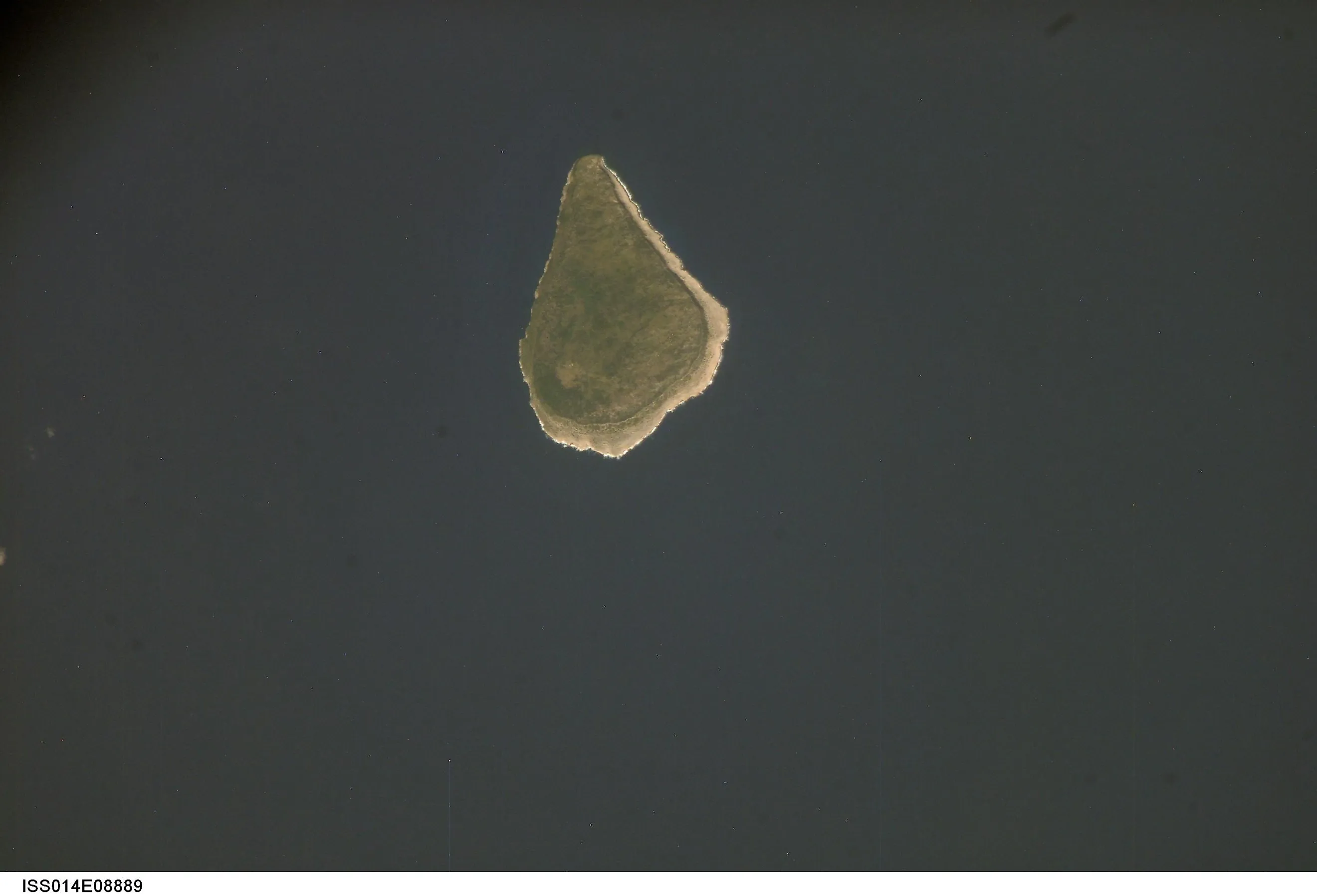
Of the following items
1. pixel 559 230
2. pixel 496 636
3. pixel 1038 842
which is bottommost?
pixel 1038 842

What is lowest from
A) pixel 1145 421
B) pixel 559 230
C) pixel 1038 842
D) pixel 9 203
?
pixel 1038 842

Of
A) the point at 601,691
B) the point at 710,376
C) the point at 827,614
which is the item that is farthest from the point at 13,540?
the point at 827,614

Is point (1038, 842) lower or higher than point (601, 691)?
lower

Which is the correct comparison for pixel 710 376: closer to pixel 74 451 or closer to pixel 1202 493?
pixel 1202 493

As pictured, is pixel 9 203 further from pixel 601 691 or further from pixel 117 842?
pixel 601 691

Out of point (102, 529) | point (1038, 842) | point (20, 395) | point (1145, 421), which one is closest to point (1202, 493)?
point (1145, 421)

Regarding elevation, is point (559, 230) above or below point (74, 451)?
above
